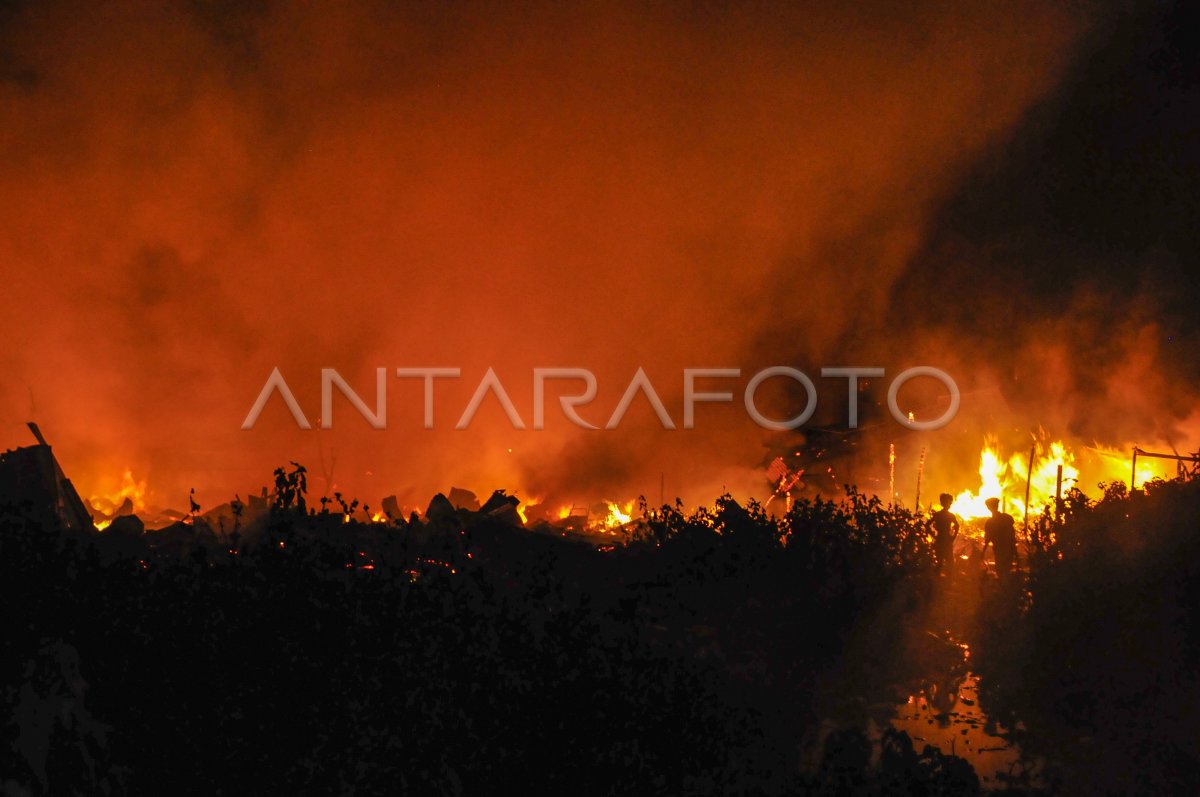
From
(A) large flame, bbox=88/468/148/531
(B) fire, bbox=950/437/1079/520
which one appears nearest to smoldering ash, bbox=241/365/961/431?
(A) large flame, bbox=88/468/148/531

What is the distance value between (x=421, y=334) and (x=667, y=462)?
17.0 ft

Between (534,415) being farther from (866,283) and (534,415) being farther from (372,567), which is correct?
(372,567)

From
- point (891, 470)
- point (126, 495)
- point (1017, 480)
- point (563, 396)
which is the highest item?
point (563, 396)

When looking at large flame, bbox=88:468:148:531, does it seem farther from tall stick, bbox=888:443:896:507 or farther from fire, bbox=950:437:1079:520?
fire, bbox=950:437:1079:520

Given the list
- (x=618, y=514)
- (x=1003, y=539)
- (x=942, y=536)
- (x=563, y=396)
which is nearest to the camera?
(x=942, y=536)

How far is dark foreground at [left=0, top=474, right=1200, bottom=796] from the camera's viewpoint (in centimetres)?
393

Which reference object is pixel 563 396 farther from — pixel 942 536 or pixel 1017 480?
pixel 942 536

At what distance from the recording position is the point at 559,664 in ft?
14.9

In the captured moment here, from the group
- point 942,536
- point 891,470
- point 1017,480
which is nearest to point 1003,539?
point 942,536

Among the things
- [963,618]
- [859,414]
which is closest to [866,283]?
[859,414]

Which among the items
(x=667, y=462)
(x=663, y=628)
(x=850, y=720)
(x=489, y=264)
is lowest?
(x=850, y=720)

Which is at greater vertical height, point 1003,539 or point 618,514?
point 618,514

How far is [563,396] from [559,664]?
12.8m

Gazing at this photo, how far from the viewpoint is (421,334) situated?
17297 millimetres
